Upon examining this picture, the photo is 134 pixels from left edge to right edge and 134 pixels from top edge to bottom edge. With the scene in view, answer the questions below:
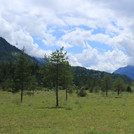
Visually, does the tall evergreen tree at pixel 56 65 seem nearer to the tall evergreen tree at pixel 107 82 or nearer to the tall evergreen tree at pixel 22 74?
the tall evergreen tree at pixel 22 74

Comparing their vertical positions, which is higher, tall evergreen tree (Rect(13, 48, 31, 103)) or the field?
tall evergreen tree (Rect(13, 48, 31, 103))

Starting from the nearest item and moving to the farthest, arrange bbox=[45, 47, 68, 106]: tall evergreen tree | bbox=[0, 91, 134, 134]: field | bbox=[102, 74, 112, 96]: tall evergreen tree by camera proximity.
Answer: bbox=[0, 91, 134, 134]: field
bbox=[45, 47, 68, 106]: tall evergreen tree
bbox=[102, 74, 112, 96]: tall evergreen tree

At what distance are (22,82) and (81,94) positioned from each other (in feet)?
102

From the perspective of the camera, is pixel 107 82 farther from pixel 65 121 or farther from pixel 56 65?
pixel 65 121

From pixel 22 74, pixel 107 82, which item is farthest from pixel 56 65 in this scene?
pixel 107 82

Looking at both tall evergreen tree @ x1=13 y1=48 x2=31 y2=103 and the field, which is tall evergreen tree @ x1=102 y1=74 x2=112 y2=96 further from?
the field

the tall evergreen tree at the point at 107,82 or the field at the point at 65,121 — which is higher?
the tall evergreen tree at the point at 107,82

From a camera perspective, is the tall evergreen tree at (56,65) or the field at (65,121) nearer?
the field at (65,121)

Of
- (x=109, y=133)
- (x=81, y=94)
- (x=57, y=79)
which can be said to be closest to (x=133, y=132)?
(x=109, y=133)

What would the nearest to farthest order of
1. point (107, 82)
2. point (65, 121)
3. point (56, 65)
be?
A: point (65, 121), point (56, 65), point (107, 82)

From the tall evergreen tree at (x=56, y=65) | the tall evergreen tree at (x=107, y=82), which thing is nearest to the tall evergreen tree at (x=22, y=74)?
the tall evergreen tree at (x=56, y=65)

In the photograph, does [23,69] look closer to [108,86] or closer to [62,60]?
[62,60]

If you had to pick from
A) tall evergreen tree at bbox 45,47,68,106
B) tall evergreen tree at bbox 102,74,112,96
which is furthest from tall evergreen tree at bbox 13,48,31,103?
tall evergreen tree at bbox 102,74,112,96

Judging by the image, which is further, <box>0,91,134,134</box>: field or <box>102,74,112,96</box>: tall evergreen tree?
<box>102,74,112,96</box>: tall evergreen tree
